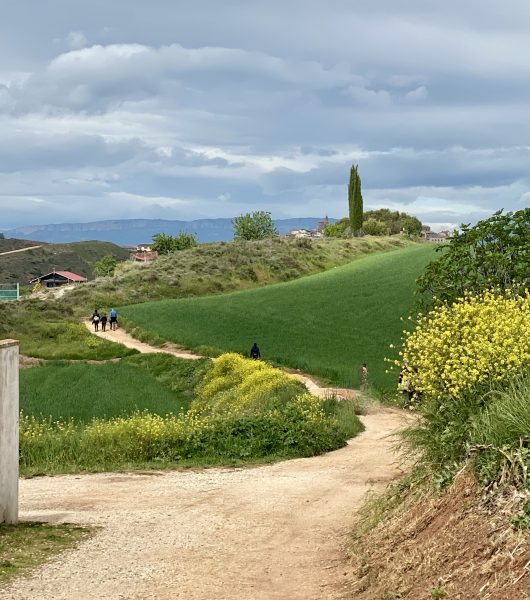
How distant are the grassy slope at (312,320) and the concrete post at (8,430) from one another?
22.1 m

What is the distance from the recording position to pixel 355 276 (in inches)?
2537

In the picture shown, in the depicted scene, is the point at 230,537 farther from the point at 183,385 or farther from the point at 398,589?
the point at 183,385

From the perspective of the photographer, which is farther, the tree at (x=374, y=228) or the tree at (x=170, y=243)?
the tree at (x=170, y=243)

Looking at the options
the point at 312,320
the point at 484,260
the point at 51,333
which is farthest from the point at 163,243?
the point at 484,260

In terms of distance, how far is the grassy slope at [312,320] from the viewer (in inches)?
1564

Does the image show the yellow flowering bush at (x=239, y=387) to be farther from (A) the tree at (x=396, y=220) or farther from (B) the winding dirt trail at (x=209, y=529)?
(A) the tree at (x=396, y=220)

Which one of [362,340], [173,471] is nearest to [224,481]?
[173,471]

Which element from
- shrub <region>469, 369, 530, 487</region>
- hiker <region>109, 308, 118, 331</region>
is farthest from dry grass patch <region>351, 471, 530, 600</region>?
hiker <region>109, 308, 118, 331</region>

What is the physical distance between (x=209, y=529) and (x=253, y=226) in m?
138

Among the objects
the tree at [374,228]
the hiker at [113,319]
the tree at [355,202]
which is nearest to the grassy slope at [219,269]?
the hiker at [113,319]

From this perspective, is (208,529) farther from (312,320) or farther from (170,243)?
(170,243)

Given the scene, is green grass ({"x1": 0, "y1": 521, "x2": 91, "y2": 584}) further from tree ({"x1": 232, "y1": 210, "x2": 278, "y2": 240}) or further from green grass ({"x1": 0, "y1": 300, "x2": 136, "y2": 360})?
tree ({"x1": 232, "y1": 210, "x2": 278, "y2": 240})

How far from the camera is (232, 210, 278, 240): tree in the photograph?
149 meters

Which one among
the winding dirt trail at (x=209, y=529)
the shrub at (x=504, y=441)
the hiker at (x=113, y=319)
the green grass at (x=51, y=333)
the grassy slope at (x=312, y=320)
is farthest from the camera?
the hiker at (x=113, y=319)
